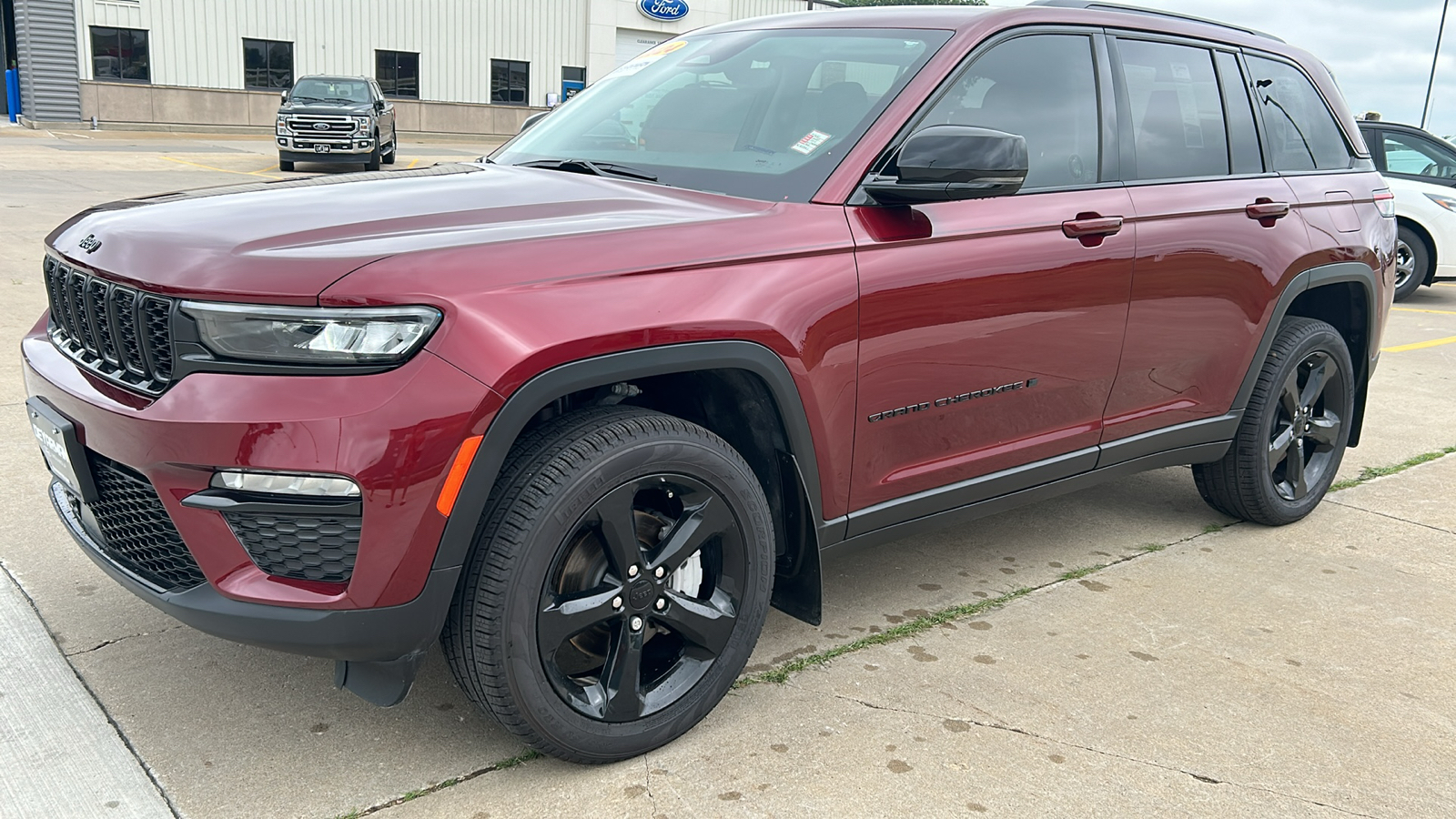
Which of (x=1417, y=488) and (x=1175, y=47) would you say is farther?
(x=1417, y=488)

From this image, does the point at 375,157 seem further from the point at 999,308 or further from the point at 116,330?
the point at 116,330

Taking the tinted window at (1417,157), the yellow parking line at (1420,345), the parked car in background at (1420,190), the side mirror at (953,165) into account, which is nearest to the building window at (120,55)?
the parked car in background at (1420,190)

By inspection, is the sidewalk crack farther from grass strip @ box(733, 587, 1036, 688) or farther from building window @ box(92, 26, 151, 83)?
building window @ box(92, 26, 151, 83)

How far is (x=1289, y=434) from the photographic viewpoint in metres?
4.49

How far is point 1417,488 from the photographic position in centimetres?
524

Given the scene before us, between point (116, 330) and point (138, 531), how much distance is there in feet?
1.40

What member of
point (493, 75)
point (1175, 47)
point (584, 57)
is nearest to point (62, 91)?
point (493, 75)

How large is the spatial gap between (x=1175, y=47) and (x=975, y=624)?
209 centimetres

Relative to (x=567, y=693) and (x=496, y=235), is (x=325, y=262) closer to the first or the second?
(x=496, y=235)

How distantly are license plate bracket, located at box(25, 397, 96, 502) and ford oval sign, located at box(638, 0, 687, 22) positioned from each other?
3540 centimetres

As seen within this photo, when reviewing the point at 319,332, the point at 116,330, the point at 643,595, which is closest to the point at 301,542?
the point at 319,332

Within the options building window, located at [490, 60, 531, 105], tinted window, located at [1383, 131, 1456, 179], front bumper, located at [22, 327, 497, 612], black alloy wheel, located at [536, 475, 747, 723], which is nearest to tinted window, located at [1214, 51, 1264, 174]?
black alloy wheel, located at [536, 475, 747, 723]

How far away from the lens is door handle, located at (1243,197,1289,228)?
402cm

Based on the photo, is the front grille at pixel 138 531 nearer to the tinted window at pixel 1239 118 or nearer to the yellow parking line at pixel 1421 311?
the tinted window at pixel 1239 118
